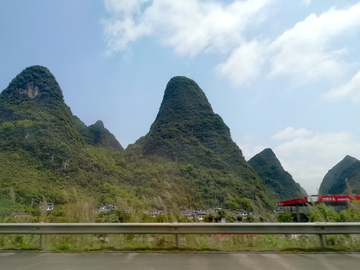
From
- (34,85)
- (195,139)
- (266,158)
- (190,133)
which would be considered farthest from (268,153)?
(34,85)

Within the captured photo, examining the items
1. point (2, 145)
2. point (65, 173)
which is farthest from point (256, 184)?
point (2, 145)

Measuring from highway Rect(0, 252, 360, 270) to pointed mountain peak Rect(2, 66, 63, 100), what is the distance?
78.8 meters

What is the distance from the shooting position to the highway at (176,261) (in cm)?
362

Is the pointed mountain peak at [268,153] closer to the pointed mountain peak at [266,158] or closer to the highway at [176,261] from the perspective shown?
the pointed mountain peak at [266,158]

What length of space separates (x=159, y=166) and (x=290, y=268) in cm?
5993

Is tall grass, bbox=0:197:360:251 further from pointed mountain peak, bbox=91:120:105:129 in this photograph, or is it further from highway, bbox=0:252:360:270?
pointed mountain peak, bbox=91:120:105:129

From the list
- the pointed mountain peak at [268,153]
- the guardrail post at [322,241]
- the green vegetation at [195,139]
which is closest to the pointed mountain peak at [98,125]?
the green vegetation at [195,139]

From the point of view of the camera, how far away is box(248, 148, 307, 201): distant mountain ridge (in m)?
66.9

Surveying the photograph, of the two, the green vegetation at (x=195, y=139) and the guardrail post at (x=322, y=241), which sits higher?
the green vegetation at (x=195, y=139)

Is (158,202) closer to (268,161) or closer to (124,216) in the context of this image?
(124,216)

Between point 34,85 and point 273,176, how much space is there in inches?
2785

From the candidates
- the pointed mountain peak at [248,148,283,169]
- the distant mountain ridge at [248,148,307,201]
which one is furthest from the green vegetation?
the pointed mountain peak at [248,148,283,169]

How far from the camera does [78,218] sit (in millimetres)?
6113

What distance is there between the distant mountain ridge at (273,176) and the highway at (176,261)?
59764mm
